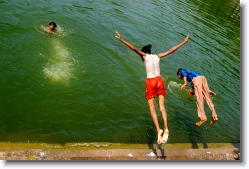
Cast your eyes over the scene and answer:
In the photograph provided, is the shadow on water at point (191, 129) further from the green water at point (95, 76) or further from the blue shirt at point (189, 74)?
the blue shirt at point (189, 74)

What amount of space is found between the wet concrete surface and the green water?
29.0 inches

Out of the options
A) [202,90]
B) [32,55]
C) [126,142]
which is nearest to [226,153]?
[202,90]

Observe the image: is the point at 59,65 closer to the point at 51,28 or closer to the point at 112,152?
the point at 51,28

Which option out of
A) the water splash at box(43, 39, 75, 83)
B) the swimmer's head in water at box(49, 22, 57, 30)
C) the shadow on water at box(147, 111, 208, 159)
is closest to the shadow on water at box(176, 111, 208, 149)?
the shadow on water at box(147, 111, 208, 159)

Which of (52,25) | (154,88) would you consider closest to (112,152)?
(154,88)

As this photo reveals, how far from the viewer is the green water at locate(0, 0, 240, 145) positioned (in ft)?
25.9

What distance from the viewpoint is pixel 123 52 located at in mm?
12867

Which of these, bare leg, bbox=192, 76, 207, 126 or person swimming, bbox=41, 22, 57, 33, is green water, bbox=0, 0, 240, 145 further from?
bare leg, bbox=192, 76, 207, 126

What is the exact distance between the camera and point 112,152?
646 cm

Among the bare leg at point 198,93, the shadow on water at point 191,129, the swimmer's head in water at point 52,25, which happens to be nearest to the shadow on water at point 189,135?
the shadow on water at point 191,129

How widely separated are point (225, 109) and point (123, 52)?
576 centimetres

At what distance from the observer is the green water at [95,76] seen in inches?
311

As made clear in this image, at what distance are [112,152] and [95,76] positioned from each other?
456cm

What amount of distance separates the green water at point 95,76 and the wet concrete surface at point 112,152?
74cm
